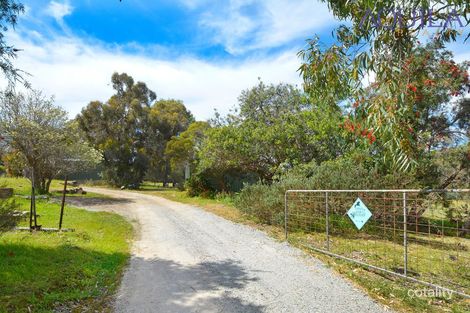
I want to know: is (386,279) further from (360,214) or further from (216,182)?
(216,182)

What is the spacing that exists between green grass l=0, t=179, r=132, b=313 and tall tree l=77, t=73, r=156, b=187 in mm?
23779

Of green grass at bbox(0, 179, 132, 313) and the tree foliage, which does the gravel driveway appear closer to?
green grass at bbox(0, 179, 132, 313)

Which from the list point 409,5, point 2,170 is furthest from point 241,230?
point 2,170

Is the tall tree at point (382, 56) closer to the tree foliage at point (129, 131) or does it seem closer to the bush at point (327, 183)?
the bush at point (327, 183)

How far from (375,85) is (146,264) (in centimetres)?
537

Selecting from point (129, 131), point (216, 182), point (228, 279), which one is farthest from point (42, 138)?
point (129, 131)

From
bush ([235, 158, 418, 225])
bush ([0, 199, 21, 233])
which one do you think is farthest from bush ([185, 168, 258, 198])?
Answer: bush ([0, 199, 21, 233])

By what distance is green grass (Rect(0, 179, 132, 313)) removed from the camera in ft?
15.6

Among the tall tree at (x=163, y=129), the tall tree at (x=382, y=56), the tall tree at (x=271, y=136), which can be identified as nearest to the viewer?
the tall tree at (x=382, y=56)

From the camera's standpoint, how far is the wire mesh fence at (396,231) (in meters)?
5.86

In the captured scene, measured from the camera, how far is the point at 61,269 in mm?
6102

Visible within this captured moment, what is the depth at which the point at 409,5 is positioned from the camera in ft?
14.3

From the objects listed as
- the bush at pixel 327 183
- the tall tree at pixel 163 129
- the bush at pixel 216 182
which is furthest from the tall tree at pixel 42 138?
the tall tree at pixel 163 129

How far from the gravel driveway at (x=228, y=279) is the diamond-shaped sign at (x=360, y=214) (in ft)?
3.56
